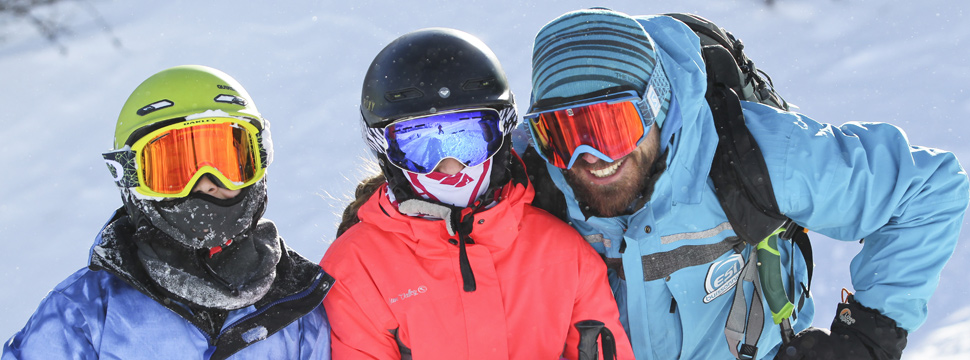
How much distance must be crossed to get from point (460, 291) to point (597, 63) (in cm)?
120

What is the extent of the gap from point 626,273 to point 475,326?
2.82 ft

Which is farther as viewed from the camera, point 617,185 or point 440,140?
point 617,185

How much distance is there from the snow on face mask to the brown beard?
441mm

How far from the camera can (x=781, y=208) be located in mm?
3367

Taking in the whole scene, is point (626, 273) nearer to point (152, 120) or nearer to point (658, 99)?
point (658, 99)

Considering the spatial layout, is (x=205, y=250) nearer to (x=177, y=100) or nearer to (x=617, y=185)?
(x=177, y=100)

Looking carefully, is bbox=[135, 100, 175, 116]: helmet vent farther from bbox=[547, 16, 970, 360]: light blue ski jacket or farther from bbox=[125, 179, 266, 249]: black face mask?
bbox=[547, 16, 970, 360]: light blue ski jacket

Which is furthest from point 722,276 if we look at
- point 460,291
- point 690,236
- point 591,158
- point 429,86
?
point 429,86

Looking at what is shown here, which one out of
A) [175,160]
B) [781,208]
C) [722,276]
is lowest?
[722,276]

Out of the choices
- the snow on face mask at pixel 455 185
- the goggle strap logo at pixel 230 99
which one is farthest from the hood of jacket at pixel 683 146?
the goggle strap logo at pixel 230 99

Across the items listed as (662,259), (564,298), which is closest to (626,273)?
(662,259)

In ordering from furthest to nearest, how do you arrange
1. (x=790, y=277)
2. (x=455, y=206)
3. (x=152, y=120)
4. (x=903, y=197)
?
(x=790, y=277), (x=903, y=197), (x=455, y=206), (x=152, y=120)

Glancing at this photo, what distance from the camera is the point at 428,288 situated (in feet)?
10.1

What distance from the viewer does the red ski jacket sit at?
3008mm
